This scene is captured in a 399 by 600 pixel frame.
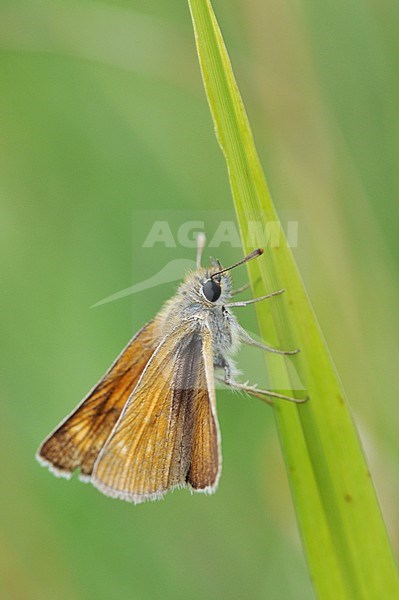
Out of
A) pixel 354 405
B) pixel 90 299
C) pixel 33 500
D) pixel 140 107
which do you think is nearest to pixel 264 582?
pixel 354 405

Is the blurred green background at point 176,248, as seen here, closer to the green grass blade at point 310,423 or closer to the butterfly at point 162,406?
the butterfly at point 162,406

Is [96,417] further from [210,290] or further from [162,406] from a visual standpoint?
[210,290]

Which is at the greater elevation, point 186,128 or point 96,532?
point 186,128

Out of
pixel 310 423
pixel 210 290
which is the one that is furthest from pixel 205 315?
pixel 310 423

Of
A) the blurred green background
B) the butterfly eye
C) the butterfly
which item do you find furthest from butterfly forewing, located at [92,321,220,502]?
the blurred green background

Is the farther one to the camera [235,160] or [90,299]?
[90,299]

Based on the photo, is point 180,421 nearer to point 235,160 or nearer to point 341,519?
point 341,519

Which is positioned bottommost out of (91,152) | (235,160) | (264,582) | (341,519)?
(264,582)

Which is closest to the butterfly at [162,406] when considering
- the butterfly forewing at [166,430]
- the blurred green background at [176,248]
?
the butterfly forewing at [166,430]
